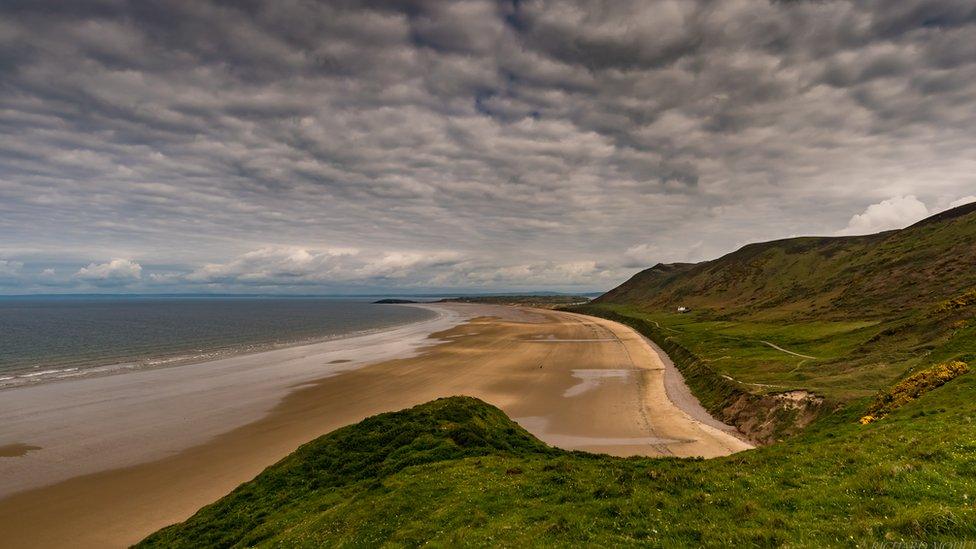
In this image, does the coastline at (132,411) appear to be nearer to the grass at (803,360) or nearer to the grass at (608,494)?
the grass at (608,494)

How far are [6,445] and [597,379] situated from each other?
2436 inches

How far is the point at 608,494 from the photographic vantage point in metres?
15.1

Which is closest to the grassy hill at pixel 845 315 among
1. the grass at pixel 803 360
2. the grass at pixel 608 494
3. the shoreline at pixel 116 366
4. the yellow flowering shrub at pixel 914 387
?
the grass at pixel 803 360

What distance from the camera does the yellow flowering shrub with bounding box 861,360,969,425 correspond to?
24109 millimetres

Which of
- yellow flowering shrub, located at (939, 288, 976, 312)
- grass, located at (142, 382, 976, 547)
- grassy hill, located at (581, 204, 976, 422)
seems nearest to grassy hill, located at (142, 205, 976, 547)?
grass, located at (142, 382, 976, 547)

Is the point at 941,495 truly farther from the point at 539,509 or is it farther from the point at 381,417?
the point at 381,417

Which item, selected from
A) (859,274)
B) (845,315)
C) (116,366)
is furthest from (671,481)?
(859,274)

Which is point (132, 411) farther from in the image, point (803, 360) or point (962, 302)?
point (962, 302)

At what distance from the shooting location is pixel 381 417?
2745 centimetres

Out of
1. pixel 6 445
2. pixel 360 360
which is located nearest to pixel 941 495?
pixel 6 445

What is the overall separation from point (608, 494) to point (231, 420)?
42.1m

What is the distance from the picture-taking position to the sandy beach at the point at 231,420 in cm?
2680

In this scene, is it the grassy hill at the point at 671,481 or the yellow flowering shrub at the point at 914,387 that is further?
the yellow flowering shrub at the point at 914,387

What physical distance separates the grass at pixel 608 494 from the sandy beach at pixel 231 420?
10.0m
